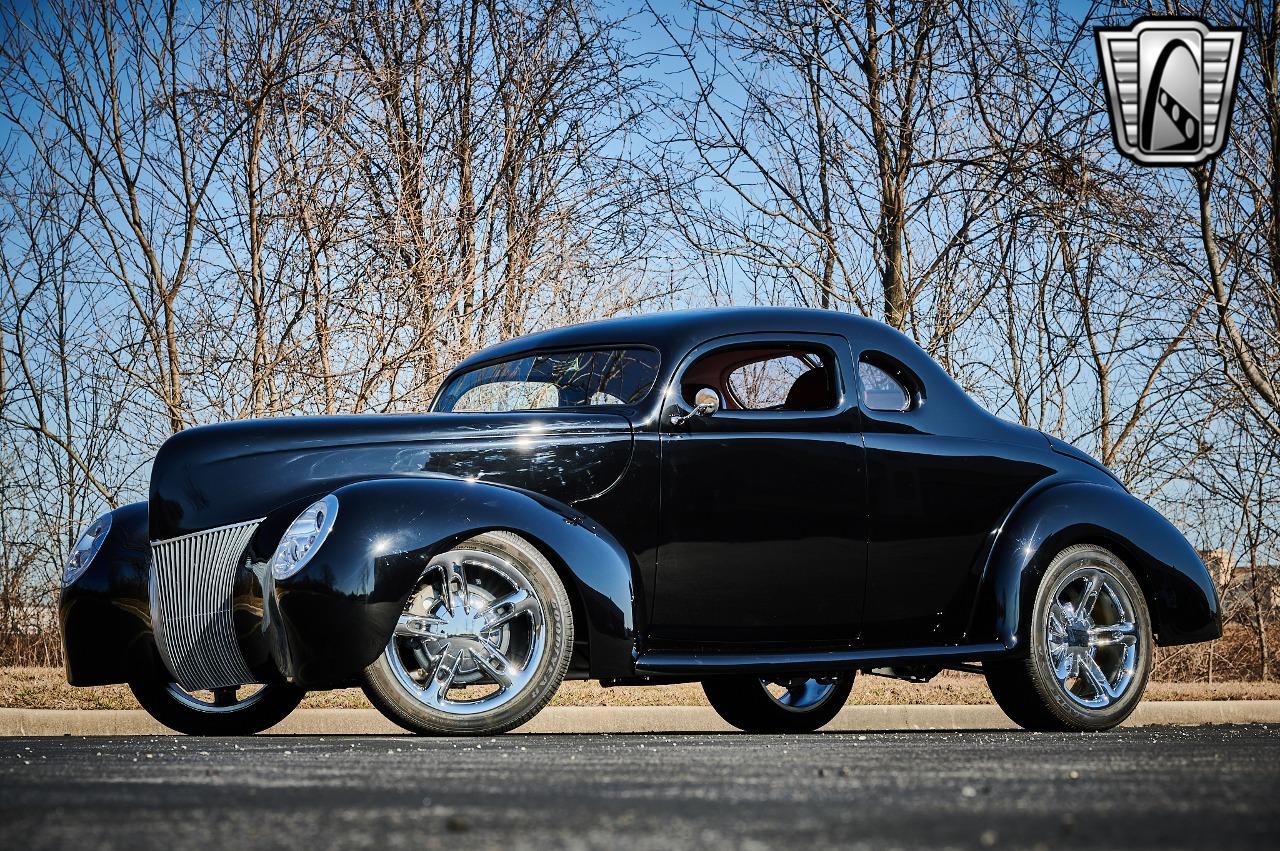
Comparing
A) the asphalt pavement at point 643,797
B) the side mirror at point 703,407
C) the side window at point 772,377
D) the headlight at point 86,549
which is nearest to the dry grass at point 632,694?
the headlight at point 86,549

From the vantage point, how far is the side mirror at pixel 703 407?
21.6 feet

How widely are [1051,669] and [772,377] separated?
6.22ft

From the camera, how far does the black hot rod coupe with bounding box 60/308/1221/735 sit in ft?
19.1

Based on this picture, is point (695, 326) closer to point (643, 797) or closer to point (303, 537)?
point (303, 537)

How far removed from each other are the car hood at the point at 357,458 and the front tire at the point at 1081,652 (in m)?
2.16

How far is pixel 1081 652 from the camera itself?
725cm

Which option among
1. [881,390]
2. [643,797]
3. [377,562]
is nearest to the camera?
[643,797]

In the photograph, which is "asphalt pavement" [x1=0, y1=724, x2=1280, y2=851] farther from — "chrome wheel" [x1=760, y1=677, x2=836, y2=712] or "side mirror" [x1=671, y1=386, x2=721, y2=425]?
"chrome wheel" [x1=760, y1=677, x2=836, y2=712]

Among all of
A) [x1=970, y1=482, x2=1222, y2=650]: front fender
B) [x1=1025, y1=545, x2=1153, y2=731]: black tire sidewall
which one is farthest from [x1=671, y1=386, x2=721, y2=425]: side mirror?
[x1=1025, y1=545, x2=1153, y2=731]: black tire sidewall

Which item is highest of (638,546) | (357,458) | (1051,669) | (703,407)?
(703,407)

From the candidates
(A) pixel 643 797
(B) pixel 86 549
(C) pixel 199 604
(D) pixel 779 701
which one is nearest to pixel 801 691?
(D) pixel 779 701

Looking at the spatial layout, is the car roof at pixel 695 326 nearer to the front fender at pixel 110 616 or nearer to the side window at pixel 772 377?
the side window at pixel 772 377

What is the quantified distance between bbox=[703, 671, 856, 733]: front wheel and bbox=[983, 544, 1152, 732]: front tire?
149 cm

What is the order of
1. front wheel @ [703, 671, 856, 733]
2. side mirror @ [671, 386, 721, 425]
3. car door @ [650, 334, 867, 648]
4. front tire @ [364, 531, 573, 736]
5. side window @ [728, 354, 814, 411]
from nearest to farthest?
front tire @ [364, 531, 573, 736], car door @ [650, 334, 867, 648], side mirror @ [671, 386, 721, 425], side window @ [728, 354, 814, 411], front wheel @ [703, 671, 856, 733]
